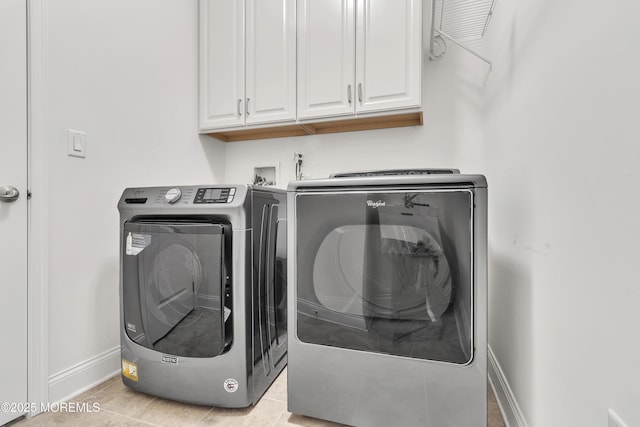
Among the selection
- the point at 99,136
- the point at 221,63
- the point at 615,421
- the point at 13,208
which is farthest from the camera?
the point at 221,63

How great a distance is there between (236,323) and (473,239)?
0.94m

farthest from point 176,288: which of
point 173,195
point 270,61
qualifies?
point 270,61

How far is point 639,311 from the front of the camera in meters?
0.50

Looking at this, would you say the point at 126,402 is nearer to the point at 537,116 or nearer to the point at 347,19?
the point at 537,116

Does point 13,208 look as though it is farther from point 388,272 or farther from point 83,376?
point 388,272

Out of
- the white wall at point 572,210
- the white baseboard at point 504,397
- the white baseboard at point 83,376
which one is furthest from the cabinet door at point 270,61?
the white baseboard at point 504,397

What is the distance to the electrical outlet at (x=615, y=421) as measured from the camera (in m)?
0.53

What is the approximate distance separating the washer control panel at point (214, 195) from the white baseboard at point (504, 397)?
51.7 inches

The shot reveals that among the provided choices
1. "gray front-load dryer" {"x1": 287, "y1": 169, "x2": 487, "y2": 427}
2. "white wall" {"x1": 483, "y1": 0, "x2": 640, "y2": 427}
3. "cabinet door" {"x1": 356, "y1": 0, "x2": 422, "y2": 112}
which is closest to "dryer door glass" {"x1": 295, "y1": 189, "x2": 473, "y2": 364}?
"gray front-load dryer" {"x1": 287, "y1": 169, "x2": 487, "y2": 427}

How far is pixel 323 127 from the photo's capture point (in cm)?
206

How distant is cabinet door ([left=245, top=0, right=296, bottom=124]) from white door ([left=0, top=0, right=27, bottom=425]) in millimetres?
1078

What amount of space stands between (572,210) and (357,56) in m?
1.42

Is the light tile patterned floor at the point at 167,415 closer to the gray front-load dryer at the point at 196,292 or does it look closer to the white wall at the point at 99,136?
the gray front-load dryer at the point at 196,292

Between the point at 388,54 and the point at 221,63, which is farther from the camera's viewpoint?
the point at 221,63
